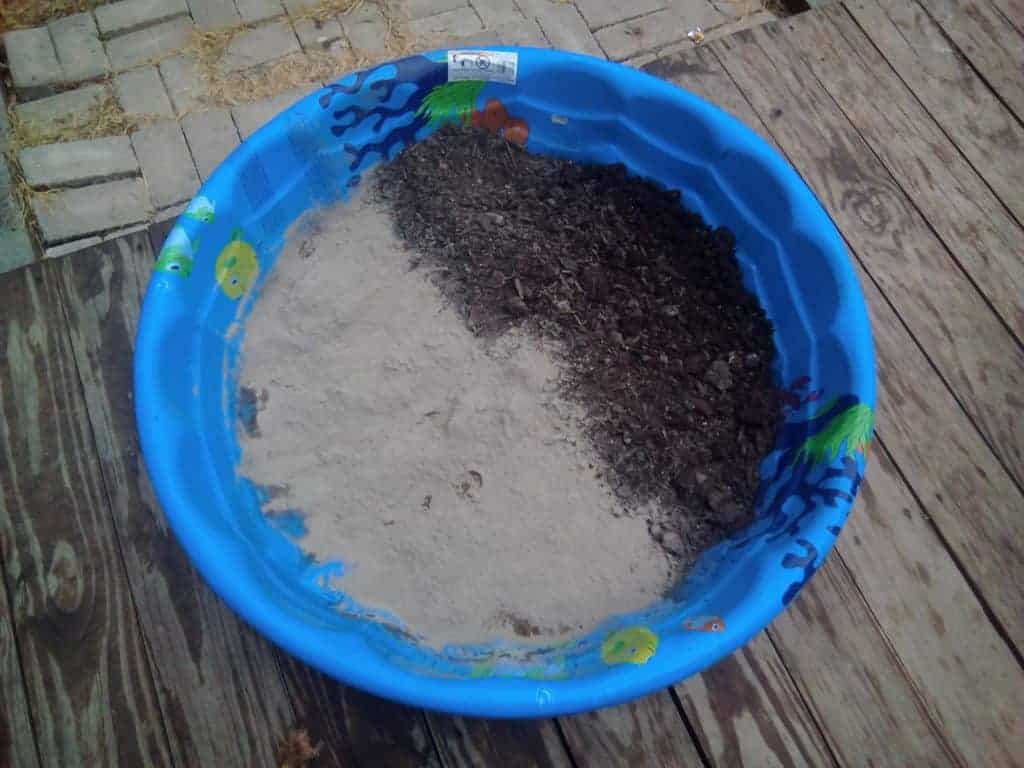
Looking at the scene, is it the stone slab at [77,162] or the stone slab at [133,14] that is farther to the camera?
the stone slab at [133,14]

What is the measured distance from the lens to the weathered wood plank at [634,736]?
0.89 m

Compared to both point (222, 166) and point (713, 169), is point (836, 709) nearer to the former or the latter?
point (713, 169)

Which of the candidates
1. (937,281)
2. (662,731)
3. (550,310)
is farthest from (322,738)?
(937,281)

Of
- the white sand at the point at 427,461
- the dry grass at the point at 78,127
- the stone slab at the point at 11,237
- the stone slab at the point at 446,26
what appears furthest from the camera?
the stone slab at the point at 446,26

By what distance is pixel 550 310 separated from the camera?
1029 millimetres

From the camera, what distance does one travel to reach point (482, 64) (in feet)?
3.50

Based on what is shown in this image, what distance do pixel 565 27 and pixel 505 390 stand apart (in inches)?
30.1

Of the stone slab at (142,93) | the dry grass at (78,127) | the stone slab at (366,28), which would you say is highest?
the stone slab at (366,28)

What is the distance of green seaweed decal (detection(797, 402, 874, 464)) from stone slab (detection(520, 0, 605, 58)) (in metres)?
0.81

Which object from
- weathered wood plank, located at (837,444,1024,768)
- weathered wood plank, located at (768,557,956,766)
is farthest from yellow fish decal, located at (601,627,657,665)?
weathered wood plank, located at (837,444,1024,768)

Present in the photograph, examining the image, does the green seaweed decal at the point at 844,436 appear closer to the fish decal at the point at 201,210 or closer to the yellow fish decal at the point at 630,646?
the yellow fish decal at the point at 630,646

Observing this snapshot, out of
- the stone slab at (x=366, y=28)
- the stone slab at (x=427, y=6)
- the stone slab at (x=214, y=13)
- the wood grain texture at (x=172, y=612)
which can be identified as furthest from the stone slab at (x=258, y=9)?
the wood grain texture at (x=172, y=612)

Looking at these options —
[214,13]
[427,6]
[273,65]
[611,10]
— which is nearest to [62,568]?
[273,65]

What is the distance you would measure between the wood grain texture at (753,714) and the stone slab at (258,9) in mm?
1292
